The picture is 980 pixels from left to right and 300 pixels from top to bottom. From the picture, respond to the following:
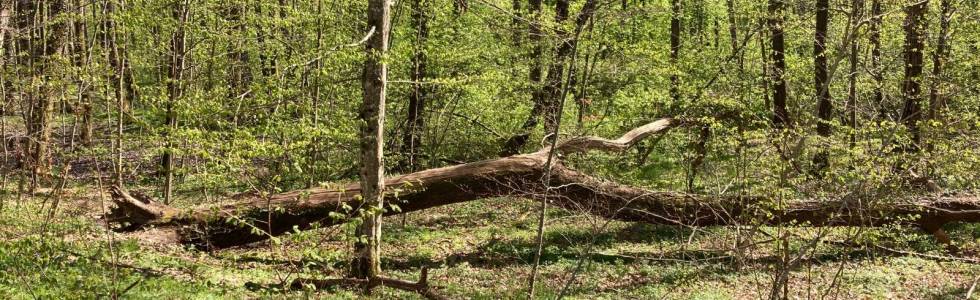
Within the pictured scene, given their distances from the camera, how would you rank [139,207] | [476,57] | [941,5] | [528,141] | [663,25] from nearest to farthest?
[139,207]
[941,5]
[476,57]
[528,141]
[663,25]

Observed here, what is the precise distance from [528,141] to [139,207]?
9373mm

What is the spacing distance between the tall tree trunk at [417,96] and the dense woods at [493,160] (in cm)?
9

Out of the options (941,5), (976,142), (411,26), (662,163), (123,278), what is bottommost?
(662,163)

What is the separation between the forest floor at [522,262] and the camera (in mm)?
8289

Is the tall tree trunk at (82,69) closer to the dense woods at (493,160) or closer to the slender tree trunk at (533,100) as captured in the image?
the dense woods at (493,160)

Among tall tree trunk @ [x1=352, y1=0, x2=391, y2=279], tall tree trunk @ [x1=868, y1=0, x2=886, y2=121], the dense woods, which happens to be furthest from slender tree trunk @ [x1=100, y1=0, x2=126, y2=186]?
tall tree trunk @ [x1=868, y1=0, x2=886, y2=121]

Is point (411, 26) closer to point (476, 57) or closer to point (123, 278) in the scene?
point (476, 57)

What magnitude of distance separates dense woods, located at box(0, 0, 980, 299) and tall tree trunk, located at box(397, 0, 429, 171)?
0.09m

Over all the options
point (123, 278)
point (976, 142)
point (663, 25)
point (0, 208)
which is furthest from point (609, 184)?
point (663, 25)

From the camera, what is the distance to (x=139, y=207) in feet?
35.9

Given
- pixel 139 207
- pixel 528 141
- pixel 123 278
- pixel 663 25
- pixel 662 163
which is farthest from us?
pixel 663 25

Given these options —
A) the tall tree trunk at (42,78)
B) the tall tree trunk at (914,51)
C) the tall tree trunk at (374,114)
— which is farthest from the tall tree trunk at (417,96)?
the tall tree trunk at (914,51)

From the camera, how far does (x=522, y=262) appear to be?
41.4ft

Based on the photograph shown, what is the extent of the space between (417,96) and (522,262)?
6048mm
